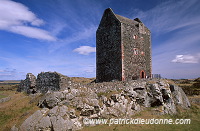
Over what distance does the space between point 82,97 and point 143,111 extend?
941 cm

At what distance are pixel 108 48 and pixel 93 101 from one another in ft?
43.6

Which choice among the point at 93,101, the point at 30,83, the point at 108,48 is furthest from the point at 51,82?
the point at 108,48

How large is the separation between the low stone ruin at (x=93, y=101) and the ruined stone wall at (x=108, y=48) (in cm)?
559

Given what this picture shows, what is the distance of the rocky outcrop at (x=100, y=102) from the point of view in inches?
521

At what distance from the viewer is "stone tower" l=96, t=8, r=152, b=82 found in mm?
24438

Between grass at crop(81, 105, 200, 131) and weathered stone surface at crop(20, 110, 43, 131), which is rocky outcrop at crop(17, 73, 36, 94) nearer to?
weathered stone surface at crop(20, 110, 43, 131)

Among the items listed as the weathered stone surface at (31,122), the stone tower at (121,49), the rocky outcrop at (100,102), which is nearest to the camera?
the weathered stone surface at (31,122)

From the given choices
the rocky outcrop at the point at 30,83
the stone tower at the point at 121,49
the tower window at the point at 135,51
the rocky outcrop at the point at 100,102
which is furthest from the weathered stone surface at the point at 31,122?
the tower window at the point at 135,51

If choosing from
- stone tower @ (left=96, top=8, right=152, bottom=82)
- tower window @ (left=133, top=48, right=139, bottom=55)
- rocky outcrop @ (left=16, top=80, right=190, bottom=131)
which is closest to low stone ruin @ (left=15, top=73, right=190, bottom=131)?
rocky outcrop @ (left=16, top=80, right=190, bottom=131)

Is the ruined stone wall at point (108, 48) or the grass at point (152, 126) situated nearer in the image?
the grass at point (152, 126)

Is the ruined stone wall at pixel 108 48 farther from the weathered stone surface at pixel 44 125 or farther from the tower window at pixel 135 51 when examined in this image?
the weathered stone surface at pixel 44 125

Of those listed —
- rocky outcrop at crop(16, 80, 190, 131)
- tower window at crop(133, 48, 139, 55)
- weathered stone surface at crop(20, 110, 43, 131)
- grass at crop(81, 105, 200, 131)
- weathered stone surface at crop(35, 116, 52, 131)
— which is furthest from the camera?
tower window at crop(133, 48, 139, 55)

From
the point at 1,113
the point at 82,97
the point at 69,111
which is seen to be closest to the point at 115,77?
the point at 82,97

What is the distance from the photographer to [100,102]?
54.7 ft
